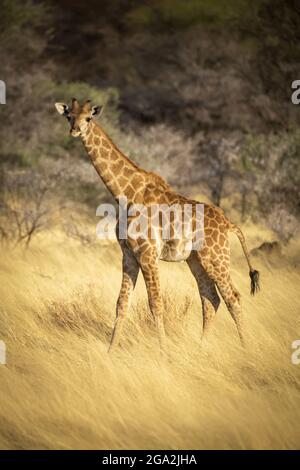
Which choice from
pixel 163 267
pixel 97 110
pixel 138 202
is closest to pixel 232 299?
pixel 138 202

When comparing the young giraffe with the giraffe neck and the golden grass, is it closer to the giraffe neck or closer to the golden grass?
the giraffe neck

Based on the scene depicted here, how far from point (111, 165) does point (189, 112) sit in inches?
616

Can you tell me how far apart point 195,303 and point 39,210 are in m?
4.85

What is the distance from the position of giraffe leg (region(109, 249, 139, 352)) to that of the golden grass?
14cm

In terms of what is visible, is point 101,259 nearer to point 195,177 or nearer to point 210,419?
point 210,419

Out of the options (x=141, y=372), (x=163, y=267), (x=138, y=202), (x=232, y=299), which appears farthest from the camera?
(x=163, y=267)

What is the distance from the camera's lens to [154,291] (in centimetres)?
699

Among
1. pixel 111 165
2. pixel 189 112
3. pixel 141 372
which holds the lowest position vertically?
pixel 141 372

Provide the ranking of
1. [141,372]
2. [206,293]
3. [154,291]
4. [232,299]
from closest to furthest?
1. [141,372]
2. [154,291]
3. [232,299]
4. [206,293]

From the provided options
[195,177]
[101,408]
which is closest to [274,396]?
[101,408]

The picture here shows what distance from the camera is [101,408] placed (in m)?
5.70

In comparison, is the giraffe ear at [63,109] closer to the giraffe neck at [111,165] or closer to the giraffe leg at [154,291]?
the giraffe neck at [111,165]

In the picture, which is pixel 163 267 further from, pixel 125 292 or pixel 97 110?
pixel 97 110

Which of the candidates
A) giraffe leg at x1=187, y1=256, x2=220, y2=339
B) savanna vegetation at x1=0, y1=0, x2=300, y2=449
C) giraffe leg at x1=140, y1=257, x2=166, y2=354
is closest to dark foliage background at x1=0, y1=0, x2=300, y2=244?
savanna vegetation at x1=0, y1=0, x2=300, y2=449
